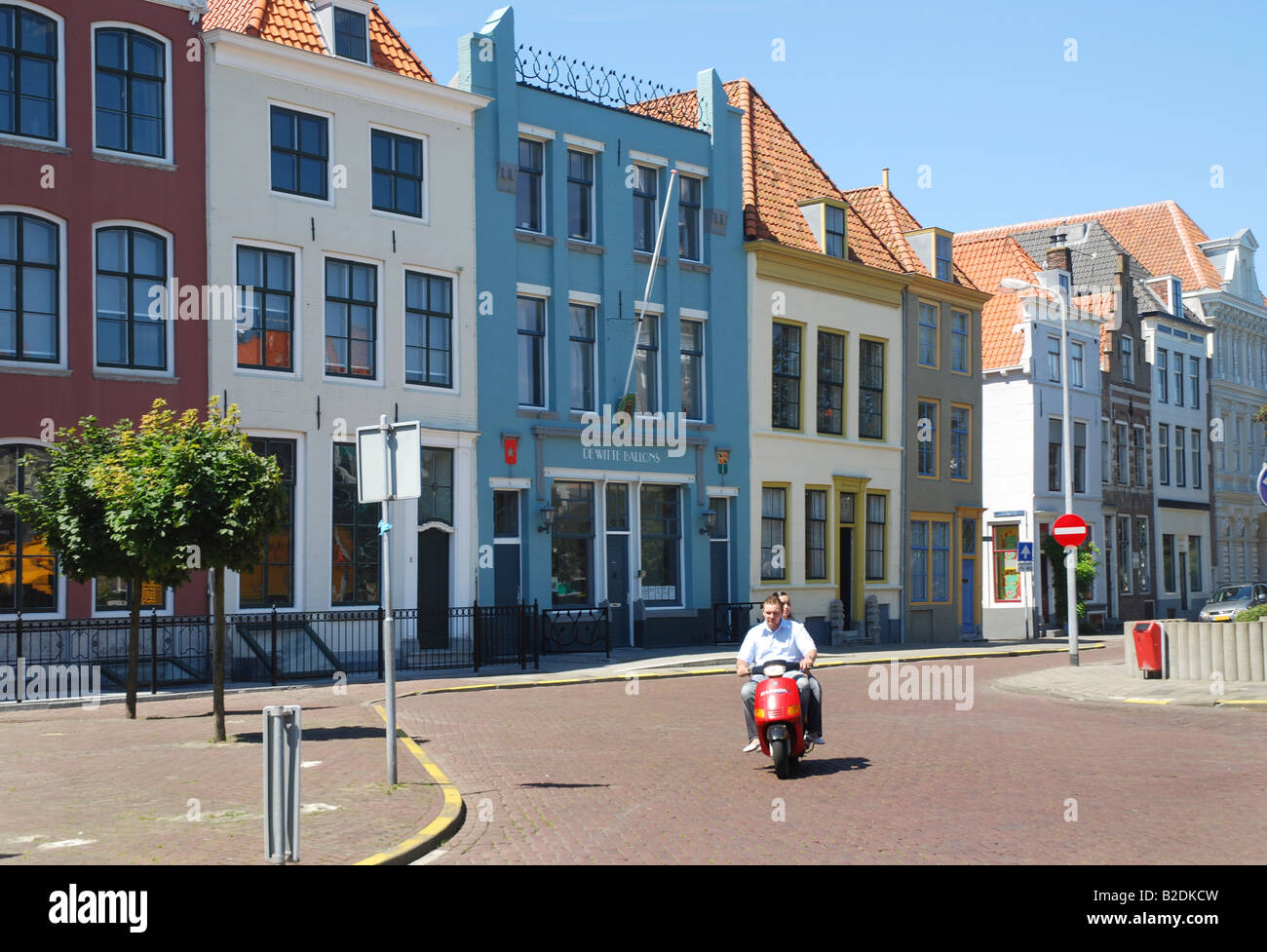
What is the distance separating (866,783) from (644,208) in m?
23.7

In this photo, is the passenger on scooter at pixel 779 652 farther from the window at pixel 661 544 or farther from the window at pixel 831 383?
the window at pixel 831 383

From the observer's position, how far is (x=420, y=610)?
26.2 m

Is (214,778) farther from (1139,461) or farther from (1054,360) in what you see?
(1139,461)

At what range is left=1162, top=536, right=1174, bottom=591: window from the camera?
56812 mm

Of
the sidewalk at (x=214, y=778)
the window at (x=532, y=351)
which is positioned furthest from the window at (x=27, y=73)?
the window at (x=532, y=351)

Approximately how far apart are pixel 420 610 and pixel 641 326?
989 cm

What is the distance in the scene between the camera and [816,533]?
38.0 meters

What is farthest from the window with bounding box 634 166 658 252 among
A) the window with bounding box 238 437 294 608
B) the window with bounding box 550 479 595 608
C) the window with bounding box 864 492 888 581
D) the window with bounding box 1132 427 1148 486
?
the window with bounding box 1132 427 1148 486

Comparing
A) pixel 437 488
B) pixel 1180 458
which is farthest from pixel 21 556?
pixel 1180 458

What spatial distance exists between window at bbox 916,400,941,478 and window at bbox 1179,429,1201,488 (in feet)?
69.7

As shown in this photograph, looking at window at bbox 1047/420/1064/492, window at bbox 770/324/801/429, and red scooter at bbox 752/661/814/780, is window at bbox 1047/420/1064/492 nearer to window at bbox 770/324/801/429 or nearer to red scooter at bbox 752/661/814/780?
window at bbox 770/324/801/429

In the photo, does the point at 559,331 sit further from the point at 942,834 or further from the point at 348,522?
the point at 942,834

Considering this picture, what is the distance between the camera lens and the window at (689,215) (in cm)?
3494
